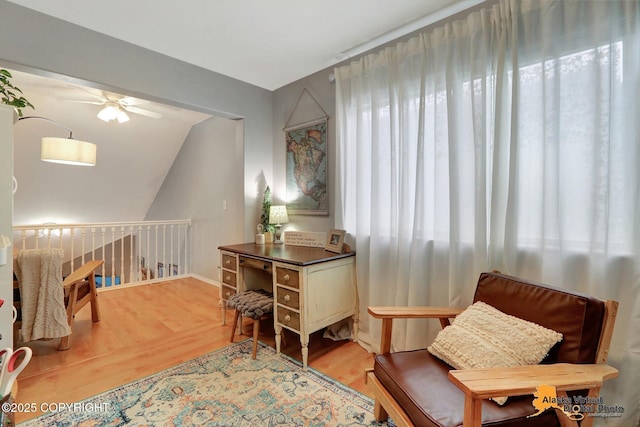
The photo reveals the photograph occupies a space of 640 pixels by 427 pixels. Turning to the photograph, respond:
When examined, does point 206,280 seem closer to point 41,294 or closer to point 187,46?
point 41,294

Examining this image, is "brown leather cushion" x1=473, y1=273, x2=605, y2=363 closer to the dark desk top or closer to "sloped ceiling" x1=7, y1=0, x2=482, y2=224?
the dark desk top

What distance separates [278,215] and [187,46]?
5.52ft

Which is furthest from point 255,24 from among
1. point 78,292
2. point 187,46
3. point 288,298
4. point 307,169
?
point 78,292

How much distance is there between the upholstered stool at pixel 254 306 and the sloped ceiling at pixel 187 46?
2.12 meters

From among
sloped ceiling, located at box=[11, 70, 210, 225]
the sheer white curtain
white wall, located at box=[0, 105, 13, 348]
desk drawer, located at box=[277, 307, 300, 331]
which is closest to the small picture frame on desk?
the sheer white curtain

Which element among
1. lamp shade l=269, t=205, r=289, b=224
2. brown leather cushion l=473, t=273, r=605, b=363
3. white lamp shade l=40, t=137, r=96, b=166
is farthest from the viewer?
lamp shade l=269, t=205, r=289, b=224

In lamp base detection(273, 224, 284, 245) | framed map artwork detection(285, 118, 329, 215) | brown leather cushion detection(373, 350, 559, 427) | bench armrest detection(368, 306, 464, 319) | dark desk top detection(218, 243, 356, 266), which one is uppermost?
framed map artwork detection(285, 118, 329, 215)

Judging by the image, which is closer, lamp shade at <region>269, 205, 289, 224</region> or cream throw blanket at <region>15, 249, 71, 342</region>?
cream throw blanket at <region>15, 249, 71, 342</region>

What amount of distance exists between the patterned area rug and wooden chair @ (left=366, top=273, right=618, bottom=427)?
1.38 ft

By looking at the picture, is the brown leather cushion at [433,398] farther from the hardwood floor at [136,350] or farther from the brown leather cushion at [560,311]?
the hardwood floor at [136,350]

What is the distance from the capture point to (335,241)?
8.05 feet

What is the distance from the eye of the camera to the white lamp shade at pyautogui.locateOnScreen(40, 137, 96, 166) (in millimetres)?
2631

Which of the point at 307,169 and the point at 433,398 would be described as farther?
the point at 307,169

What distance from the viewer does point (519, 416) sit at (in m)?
1.03
